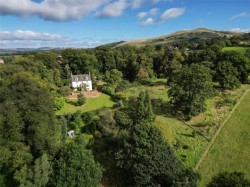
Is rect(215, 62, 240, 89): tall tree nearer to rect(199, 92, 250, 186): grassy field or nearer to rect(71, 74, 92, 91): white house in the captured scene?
rect(199, 92, 250, 186): grassy field

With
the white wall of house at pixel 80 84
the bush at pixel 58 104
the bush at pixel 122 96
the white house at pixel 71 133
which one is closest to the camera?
the white house at pixel 71 133

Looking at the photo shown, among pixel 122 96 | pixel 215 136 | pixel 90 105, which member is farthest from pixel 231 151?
pixel 90 105

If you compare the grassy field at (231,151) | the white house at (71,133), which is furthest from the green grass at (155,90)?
the white house at (71,133)

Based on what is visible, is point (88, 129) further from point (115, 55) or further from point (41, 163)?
point (115, 55)

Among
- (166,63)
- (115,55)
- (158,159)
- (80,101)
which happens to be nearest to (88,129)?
(80,101)

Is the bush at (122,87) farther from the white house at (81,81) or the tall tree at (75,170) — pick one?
the tall tree at (75,170)

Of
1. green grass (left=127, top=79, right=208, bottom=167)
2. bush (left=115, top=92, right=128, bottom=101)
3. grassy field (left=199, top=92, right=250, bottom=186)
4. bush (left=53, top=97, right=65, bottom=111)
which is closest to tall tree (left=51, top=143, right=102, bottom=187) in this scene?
green grass (left=127, top=79, right=208, bottom=167)
